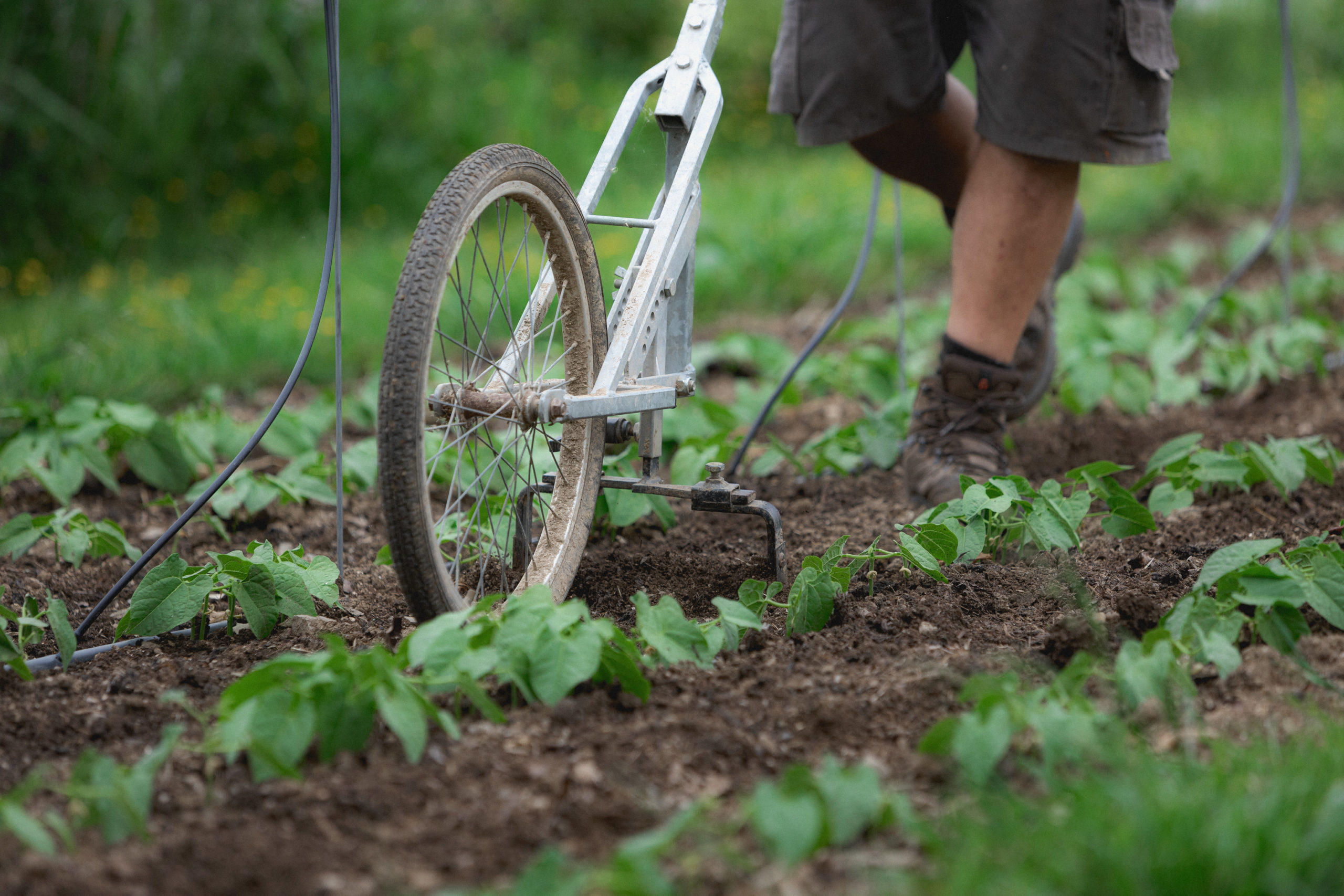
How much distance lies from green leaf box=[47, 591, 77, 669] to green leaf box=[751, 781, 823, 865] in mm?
1065

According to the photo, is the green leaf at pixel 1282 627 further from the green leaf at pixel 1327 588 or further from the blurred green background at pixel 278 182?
the blurred green background at pixel 278 182

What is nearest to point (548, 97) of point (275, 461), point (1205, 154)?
point (1205, 154)

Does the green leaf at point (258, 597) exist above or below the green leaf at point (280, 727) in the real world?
below

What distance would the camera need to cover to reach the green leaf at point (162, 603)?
1.65 meters

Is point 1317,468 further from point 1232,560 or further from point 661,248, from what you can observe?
point 661,248

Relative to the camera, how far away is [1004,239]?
7.26 feet

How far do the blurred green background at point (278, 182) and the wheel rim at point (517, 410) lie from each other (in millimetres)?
1212

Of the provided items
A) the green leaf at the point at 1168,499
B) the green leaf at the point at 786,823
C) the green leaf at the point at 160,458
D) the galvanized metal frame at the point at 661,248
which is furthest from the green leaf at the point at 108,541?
the green leaf at the point at 1168,499

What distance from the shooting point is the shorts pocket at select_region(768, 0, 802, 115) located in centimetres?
240

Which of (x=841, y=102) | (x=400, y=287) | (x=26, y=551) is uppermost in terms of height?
(x=841, y=102)

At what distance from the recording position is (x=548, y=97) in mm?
6848

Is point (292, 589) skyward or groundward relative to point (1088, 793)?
groundward

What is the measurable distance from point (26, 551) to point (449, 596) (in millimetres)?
1159

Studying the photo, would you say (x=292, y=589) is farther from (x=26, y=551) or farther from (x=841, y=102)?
(x=841, y=102)
